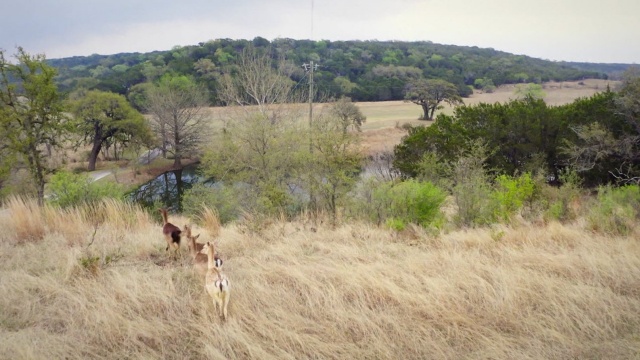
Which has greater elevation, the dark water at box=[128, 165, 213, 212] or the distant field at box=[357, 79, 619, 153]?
the distant field at box=[357, 79, 619, 153]

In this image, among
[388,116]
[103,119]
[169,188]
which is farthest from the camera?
[388,116]

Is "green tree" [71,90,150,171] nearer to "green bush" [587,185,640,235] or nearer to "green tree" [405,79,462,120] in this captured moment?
"green bush" [587,185,640,235]

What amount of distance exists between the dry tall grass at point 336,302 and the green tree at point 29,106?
45.1 ft

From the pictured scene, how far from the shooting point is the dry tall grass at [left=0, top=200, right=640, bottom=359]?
9.77 ft

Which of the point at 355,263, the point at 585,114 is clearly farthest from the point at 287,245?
the point at 585,114

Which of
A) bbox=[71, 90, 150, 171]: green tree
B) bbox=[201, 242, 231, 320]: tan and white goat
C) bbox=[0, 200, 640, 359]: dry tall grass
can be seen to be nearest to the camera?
bbox=[0, 200, 640, 359]: dry tall grass

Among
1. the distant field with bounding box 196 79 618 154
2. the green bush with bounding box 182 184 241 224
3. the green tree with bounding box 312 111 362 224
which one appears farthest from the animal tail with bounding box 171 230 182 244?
the distant field with bounding box 196 79 618 154

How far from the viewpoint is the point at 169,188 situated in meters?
31.8

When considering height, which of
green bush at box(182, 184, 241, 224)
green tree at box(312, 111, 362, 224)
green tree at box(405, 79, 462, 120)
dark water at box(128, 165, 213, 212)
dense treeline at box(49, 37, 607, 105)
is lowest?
dark water at box(128, 165, 213, 212)

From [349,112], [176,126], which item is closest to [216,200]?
[176,126]

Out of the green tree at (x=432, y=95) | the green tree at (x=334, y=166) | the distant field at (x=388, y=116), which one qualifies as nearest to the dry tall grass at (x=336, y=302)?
the green tree at (x=334, y=166)

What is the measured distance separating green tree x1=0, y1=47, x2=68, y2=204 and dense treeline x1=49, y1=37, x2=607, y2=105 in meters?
42.9

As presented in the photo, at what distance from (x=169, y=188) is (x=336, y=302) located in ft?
101

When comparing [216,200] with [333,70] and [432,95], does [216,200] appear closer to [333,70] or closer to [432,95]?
[432,95]
